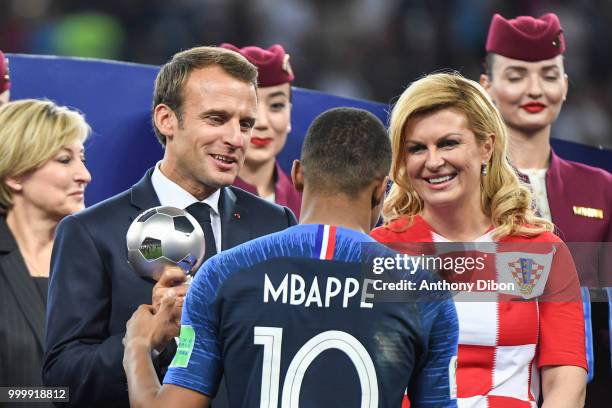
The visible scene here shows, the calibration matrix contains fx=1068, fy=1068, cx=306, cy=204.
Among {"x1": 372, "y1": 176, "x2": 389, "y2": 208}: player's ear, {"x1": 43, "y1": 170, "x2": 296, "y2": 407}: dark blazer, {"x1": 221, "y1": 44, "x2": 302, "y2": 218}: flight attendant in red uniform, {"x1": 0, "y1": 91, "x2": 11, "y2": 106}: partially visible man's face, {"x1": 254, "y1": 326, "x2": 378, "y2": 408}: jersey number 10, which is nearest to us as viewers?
{"x1": 254, "y1": 326, "x2": 378, "y2": 408}: jersey number 10

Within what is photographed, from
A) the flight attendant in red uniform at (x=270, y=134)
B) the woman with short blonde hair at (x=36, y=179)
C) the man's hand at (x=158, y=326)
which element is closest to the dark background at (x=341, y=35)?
the flight attendant in red uniform at (x=270, y=134)

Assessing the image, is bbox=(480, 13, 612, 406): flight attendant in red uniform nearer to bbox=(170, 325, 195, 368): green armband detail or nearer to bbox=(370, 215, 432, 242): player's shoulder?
bbox=(370, 215, 432, 242): player's shoulder

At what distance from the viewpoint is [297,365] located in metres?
1.96

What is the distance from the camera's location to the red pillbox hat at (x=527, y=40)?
464 centimetres

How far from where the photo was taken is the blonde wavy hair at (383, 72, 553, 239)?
10.00 ft

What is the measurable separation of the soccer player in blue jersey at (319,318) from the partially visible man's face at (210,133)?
609 mm

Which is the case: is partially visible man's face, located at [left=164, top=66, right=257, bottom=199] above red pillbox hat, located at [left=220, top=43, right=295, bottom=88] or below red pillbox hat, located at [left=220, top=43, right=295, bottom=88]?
below

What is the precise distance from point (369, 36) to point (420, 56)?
1.42 feet

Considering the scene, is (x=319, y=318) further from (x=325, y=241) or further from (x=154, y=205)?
(x=154, y=205)

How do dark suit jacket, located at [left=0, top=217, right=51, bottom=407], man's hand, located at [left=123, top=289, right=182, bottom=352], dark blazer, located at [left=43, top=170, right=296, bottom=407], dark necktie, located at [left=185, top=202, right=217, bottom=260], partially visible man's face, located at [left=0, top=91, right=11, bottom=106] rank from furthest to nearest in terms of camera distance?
partially visible man's face, located at [left=0, top=91, right=11, bottom=106], dark suit jacket, located at [left=0, top=217, right=51, bottom=407], dark necktie, located at [left=185, top=202, right=217, bottom=260], dark blazer, located at [left=43, top=170, right=296, bottom=407], man's hand, located at [left=123, top=289, right=182, bottom=352]

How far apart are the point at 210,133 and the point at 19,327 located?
1.12 meters

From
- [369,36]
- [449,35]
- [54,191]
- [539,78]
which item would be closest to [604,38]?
[449,35]

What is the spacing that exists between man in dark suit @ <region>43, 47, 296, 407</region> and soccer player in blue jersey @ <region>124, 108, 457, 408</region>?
391 millimetres

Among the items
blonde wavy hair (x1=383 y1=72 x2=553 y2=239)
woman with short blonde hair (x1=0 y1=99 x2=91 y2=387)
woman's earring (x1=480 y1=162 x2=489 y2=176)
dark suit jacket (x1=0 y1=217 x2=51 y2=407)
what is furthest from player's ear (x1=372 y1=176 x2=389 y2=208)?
woman with short blonde hair (x1=0 y1=99 x2=91 y2=387)
